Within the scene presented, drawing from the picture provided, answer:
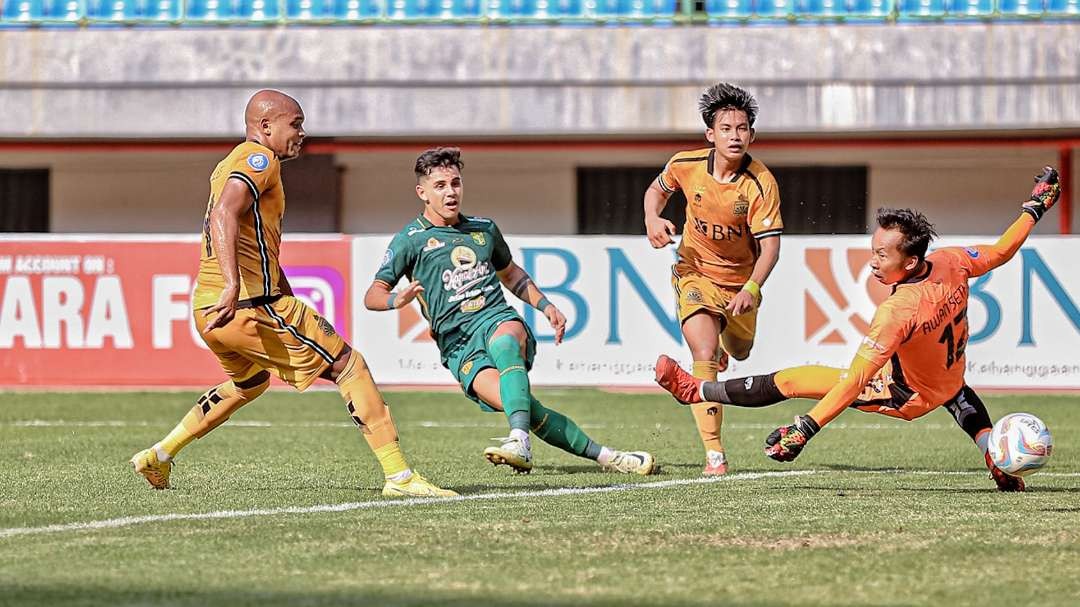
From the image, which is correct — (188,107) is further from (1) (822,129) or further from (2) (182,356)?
(1) (822,129)

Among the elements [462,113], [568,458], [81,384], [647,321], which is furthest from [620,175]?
[568,458]

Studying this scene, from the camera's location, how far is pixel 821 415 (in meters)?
7.55

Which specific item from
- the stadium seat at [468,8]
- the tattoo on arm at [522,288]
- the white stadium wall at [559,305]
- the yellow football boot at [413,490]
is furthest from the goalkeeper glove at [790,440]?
the stadium seat at [468,8]

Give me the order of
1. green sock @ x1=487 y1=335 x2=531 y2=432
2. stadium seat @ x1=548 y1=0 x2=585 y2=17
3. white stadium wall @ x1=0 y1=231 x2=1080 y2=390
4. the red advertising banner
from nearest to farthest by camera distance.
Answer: green sock @ x1=487 y1=335 x2=531 y2=432
white stadium wall @ x1=0 y1=231 x2=1080 y2=390
the red advertising banner
stadium seat @ x1=548 y1=0 x2=585 y2=17

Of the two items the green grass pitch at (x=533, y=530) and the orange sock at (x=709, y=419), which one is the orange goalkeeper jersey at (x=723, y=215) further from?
the green grass pitch at (x=533, y=530)

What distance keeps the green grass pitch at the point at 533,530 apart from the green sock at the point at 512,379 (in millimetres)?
335

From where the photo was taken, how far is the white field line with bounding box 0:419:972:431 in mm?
12891

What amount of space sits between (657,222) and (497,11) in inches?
527

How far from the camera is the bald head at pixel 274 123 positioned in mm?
7723

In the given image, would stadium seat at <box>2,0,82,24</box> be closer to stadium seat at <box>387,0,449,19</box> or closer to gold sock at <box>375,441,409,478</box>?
stadium seat at <box>387,0,449,19</box>

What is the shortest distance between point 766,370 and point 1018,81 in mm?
6779

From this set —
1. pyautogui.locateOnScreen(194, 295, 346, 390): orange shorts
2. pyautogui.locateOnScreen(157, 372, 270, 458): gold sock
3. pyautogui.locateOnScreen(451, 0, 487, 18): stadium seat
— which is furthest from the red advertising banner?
pyautogui.locateOnScreen(194, 295, 346, 390): orange shorts

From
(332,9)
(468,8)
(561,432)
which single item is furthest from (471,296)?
(332,9)

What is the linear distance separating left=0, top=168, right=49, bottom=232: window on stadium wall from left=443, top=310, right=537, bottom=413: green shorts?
16.1 meters
